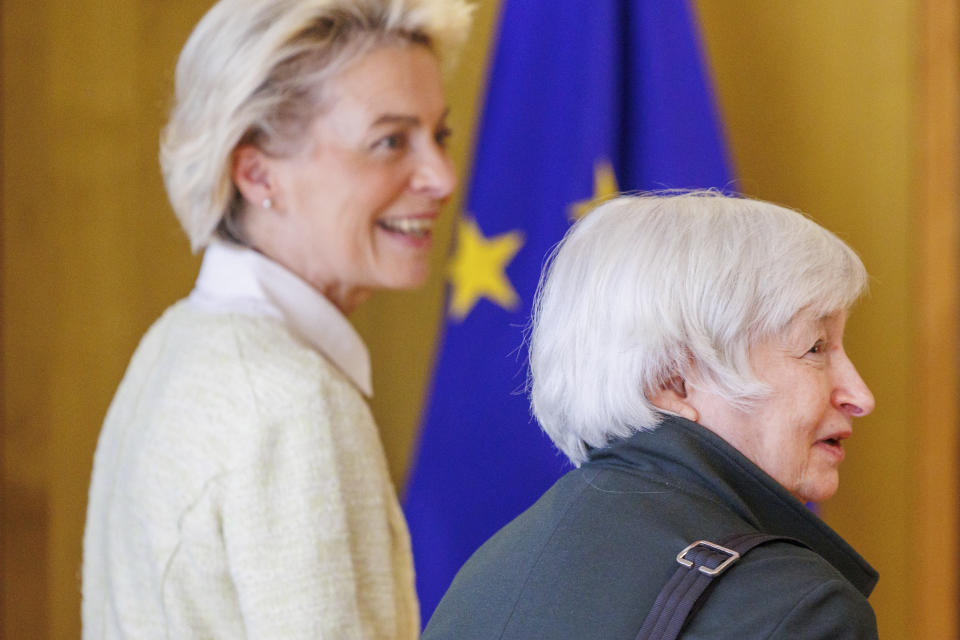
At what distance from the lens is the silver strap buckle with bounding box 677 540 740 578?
83 centimetres

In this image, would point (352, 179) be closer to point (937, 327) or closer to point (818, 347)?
point (818, 347)

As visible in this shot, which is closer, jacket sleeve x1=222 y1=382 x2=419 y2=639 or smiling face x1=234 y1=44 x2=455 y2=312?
jacket sleeve x1=222 y1=382 x2=419 y2=639

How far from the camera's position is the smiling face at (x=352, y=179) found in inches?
55.9

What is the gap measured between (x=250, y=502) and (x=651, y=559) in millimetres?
490

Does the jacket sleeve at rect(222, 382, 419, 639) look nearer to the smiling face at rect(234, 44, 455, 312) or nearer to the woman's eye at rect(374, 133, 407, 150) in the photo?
the smiling face at rect(234, 44, 455, 312)

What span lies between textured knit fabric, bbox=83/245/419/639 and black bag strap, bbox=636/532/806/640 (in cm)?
45

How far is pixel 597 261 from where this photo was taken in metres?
1.06

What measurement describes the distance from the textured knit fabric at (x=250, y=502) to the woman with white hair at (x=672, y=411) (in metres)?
0.18

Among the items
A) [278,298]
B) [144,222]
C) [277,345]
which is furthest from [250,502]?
[144,222]

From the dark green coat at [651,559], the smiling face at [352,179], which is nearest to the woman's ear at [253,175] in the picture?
the smiling face at [352,179]

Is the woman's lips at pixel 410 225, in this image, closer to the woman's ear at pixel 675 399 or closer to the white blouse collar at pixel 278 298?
the white blouse collar at pixel 278 298

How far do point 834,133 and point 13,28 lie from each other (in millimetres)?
1890

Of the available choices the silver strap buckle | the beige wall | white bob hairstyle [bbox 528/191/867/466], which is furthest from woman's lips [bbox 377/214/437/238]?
the beige wall

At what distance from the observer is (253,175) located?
143 centimetres
